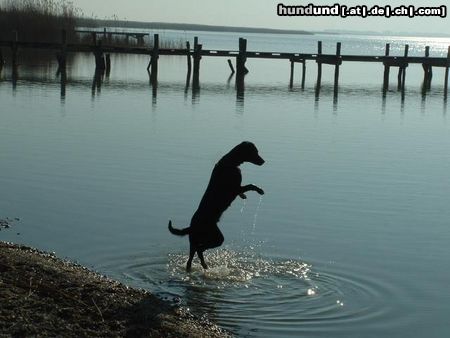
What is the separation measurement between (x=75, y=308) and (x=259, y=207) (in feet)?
25.2

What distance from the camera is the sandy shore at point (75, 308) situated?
7293 mm

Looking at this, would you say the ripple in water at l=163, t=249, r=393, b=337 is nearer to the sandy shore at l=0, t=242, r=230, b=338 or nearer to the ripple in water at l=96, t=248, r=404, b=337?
the ripple in water at l=96, t=248, r=404, b=337

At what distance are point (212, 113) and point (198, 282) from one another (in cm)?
1962

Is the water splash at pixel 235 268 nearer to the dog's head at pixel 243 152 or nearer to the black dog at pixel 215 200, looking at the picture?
the black dog at pixel 215 200

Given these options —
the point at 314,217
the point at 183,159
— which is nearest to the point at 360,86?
the point at 183,159

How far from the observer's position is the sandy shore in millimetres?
7293

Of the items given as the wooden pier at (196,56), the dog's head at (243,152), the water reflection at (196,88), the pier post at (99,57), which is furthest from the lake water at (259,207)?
the pier post at (99,57)

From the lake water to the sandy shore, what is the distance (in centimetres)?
74

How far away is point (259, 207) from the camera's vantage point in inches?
602

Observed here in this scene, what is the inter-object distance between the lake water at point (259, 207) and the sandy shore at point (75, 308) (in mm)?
736

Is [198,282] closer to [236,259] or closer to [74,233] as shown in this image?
[236,259]

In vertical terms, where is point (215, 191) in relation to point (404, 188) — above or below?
above

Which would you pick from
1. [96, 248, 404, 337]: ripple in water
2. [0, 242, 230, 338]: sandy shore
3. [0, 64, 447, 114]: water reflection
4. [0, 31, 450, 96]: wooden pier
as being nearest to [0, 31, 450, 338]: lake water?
[96, 248, 404, 337]: ripple in water

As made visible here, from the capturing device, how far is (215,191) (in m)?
10.6
